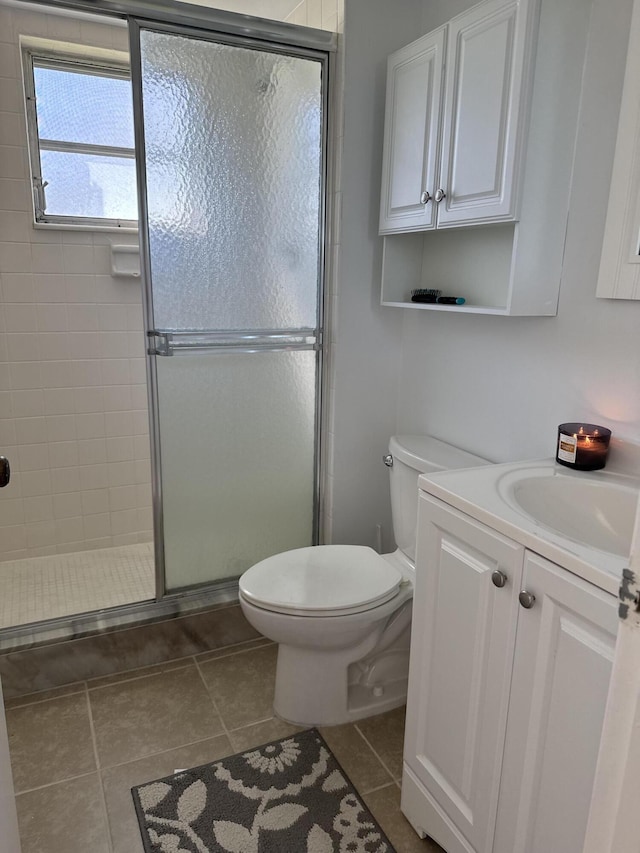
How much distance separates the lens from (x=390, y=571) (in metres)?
→ 1.92

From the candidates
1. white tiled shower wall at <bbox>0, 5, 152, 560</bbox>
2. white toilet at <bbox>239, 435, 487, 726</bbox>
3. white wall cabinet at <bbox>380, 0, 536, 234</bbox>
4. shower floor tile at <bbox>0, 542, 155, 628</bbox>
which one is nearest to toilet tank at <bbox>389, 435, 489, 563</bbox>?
white toilet at <bbox>239, 435, 487, 726</bbox>

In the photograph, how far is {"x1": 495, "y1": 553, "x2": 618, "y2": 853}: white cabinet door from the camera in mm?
1015

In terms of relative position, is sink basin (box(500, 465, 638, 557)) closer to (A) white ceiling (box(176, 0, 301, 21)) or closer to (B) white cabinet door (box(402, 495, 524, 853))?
(B) white cabinet door (box(402, 495, 524, 853))

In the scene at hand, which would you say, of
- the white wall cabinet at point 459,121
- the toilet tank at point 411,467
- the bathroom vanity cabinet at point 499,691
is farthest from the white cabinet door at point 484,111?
the bathroom vanity cabinet at point 499,691

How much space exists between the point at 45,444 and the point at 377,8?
2.19 m

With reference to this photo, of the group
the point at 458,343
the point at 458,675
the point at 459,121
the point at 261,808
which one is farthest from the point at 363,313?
the point at 261,808

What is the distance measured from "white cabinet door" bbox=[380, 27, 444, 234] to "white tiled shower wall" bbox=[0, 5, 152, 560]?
1327 mm

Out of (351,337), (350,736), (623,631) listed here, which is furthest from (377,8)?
(350,736)

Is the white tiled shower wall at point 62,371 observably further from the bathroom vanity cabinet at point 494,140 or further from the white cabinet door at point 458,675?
the white cabinet door at point 458,675

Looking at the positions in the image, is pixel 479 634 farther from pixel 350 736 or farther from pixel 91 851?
pixel 91 851

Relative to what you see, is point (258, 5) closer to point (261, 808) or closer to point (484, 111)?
point (484, 111)

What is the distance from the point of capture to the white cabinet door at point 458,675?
1.23m

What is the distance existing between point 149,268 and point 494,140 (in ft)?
3.60

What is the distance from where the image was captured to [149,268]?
202 cm
